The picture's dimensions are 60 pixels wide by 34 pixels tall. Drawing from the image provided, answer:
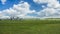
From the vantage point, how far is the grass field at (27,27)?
8.30 feet

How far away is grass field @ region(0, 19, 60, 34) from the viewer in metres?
2.53

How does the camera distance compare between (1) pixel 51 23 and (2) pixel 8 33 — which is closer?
(2) pixel 8 33

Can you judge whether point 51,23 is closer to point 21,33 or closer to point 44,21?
point 44,21

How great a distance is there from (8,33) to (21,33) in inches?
10.5

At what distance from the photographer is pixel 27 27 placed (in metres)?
2.68

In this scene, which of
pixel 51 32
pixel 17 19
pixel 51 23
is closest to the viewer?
pixel 51 32

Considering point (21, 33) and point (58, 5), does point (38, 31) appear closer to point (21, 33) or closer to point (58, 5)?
point (21, 33)

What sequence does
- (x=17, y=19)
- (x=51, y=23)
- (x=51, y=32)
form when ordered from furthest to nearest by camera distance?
(x=51, y=23), (x=17, y=19), (x=51, y=32)

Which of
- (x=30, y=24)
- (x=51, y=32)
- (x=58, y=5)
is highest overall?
(x=58, y=5)

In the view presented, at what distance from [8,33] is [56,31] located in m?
0.98

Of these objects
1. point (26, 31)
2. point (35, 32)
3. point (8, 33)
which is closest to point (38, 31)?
point (35, 32)

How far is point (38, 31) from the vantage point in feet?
8.27

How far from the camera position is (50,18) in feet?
8.53

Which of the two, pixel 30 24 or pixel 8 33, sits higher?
pixel 30 24
